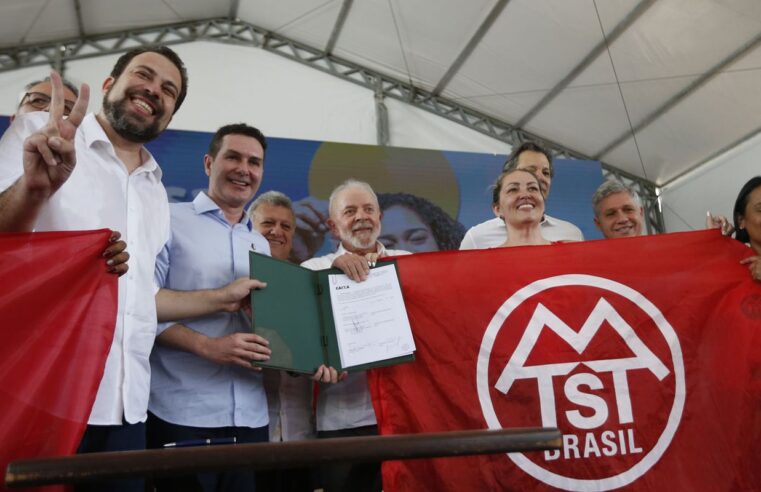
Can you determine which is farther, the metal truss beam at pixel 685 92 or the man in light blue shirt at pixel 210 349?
the metal truss beam at pixel 685 92

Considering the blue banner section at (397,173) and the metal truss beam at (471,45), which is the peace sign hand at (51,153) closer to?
the blue banner section at (397,173)

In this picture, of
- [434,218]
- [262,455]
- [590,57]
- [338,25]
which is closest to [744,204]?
[262,455]

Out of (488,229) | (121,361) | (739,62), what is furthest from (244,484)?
(739,62)

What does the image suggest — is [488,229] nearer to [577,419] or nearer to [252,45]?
[577,419]

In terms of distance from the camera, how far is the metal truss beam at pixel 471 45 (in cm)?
653

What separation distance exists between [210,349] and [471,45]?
617cm

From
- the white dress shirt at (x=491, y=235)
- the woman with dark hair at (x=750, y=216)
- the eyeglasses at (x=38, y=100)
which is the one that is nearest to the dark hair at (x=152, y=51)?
the eyeglasses at (x=38, y=100)

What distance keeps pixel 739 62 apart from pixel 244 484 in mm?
6859

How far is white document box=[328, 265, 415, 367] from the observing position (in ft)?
6.93

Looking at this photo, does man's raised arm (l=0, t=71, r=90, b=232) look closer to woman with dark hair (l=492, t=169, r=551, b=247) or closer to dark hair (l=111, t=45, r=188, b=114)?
dark hair (l=111, t=45, r=188, b=114)

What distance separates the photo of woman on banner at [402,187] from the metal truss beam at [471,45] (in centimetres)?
205

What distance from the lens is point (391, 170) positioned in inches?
216

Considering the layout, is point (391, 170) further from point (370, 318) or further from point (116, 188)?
point (116, 188)

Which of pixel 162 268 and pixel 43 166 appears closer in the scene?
pixel 43 166
